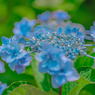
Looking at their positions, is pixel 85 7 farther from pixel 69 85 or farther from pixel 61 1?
pixel 69 85

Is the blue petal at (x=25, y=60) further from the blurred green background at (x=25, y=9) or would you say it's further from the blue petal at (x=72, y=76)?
the blurred green background at (x=25, y=9)

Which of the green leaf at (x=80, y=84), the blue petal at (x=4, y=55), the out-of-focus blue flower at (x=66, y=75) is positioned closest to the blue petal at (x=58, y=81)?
the out-of-focus blue flower at (x=66, y=75)

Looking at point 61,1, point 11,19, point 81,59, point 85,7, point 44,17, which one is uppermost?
point 85,7

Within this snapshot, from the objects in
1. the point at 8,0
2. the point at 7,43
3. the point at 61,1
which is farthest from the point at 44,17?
the point at 7,43

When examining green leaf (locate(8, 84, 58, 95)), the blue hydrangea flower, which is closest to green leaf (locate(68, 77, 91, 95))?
green leaf (locate(8, 84, 58, 95))

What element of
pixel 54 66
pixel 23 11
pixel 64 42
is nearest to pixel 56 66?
pixel 54 66

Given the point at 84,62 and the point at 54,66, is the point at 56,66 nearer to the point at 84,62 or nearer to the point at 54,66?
the point at 54,66
